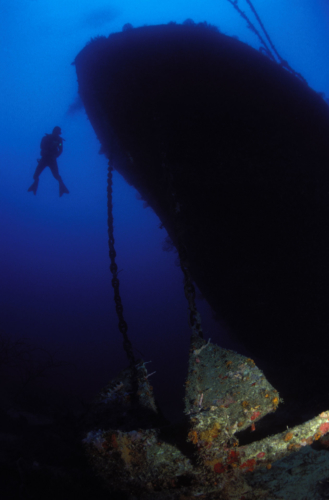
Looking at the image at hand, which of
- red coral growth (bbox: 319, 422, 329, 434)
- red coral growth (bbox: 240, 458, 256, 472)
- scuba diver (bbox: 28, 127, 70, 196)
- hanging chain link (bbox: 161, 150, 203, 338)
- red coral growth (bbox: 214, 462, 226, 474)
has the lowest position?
red coral growth (bbox: 319, 422, 329, 434)

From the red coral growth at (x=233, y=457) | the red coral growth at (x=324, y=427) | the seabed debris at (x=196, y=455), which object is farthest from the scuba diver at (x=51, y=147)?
the red coral growth at (x=324, y=427)

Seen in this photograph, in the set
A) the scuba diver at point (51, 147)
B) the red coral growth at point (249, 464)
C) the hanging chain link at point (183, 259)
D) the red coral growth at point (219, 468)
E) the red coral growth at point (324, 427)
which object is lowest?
the red coral growth at point (324, 427)

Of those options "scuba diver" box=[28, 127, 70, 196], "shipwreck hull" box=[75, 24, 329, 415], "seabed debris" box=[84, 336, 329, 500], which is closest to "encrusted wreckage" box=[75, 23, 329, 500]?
"shipwreck hull" box=[75, 24, 329, 415]

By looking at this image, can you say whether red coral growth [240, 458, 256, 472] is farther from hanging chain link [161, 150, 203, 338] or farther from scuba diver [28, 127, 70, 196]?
scuba diver [28, 127, 70, 196]

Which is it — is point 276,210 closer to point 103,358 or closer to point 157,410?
point 157,410

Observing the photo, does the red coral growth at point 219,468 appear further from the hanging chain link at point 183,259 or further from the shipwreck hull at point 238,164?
the shipwreck hull at point 238,164

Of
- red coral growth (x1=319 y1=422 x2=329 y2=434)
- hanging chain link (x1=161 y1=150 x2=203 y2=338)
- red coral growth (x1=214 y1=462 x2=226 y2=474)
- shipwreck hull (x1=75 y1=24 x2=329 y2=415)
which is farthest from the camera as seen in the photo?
shipwreck hull (x1=75 y1=24 x2=329 y2=415)

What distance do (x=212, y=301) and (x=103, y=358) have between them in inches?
1245

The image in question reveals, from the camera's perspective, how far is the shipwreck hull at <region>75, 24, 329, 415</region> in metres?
3.18

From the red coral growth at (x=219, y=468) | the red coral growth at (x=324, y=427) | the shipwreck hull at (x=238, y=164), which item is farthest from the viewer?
the shipwreck hull at (x=238, y=164)

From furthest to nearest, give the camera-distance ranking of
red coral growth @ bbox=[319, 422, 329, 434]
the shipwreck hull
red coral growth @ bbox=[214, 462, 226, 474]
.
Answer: the shipwreck hull
red coral growth @ bbox=[319, 422, 329, 434]
red coral growth @ bbox=[214, 462, 226, 474]

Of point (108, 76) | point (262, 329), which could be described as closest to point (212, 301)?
point (262, 329)

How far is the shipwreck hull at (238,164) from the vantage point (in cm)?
318

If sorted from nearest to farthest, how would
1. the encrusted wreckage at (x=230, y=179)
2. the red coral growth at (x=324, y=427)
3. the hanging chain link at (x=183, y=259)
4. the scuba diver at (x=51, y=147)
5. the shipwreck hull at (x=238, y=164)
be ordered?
the red coral growth at (x=324, y=427) < the hanging chain link at (x=183, y=259) < the encrusted wreckage at (x=230, y=179) < the shipwreck hull at (x=238, y=164) < the scuba diver at (x=51, y=147)
